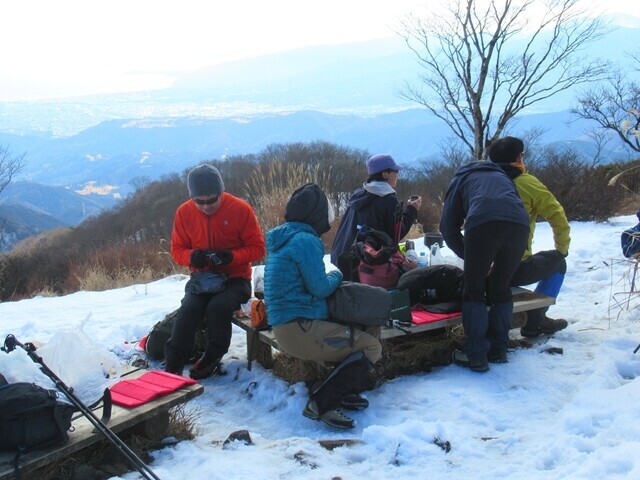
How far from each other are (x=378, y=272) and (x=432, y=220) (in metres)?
8.63

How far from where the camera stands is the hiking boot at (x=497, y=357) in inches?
147

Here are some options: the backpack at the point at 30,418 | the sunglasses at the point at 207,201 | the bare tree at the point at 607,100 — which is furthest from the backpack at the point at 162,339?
the bare tree at the point at 607,100

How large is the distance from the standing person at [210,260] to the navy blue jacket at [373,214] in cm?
69

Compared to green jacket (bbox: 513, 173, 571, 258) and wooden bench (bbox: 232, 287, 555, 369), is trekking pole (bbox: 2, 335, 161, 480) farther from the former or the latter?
green jacket (bbox: 513, 173, 571, 258)

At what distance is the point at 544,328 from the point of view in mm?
4281

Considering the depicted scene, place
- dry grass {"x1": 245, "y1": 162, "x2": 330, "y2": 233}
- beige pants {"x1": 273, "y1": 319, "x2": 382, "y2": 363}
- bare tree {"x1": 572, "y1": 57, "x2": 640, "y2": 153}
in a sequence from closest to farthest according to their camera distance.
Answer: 1. beige pants {"x1": 273, "y1": 319, "x2": 382, "y2": 363}
2. dry grass {"x1": 245, "y1": 162, "x2": 330, "y2": 233}
3. bare tree {"x1": 572, "y1": 57, "x2": 640, "y2": 153}

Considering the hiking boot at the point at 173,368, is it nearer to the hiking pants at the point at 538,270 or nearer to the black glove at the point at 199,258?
the black glove at the point at 199,258

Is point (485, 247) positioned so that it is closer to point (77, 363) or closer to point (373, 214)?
point (373, 214)

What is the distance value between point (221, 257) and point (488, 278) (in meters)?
1.83

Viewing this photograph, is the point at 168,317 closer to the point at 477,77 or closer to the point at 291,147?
the point at 477,77

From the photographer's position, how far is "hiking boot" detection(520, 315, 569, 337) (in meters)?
4.26

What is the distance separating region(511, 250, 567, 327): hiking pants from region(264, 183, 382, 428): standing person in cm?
162

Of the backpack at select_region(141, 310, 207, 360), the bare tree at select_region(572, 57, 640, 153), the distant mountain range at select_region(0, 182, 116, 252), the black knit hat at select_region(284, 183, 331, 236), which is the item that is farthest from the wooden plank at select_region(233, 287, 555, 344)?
the distant mountain range at select_region(0, 182, 116, 252)

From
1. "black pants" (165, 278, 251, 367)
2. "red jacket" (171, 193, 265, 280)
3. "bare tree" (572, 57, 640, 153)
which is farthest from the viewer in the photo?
"bare tree" (572, 57, 640, 153)
